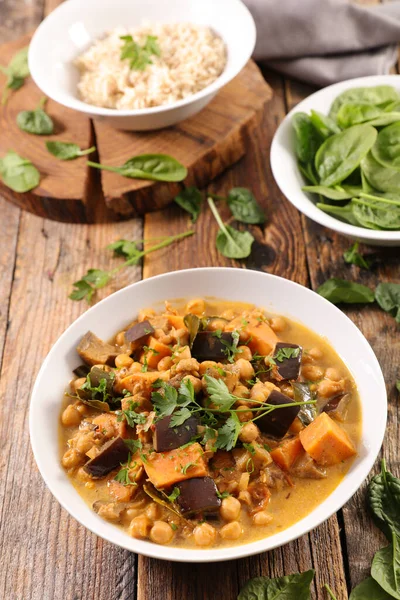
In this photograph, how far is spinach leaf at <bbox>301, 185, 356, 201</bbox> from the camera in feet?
14.5

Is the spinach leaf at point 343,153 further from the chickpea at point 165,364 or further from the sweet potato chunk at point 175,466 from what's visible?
the sweet potato chunk at point 175,466

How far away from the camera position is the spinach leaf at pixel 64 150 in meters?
5.10

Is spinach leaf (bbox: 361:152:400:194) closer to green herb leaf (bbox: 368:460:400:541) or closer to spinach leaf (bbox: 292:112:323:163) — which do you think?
spinach leaf (bbox: 292:112:323:163)

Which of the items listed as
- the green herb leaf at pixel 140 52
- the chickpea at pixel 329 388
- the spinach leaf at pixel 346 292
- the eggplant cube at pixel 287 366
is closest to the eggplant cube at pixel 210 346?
the eggplant cube at pixel 287 366

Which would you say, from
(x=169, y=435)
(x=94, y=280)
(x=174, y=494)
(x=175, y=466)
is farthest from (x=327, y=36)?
(x=174, y=494)

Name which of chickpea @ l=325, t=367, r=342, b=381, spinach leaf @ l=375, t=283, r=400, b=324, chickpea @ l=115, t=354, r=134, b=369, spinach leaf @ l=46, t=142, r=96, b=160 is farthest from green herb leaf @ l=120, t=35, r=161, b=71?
chickpea @ l=325, t=367, r=342, b=381

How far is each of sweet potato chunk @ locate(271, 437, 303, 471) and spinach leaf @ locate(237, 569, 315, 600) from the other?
472mm

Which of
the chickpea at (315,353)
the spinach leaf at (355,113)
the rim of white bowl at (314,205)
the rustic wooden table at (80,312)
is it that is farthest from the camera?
the spinach leaf at (355,113)

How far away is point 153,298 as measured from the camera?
13.1 ft

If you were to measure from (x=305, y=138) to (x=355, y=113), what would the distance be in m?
0.36

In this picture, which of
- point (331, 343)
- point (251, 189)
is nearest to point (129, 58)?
point (251, 189)

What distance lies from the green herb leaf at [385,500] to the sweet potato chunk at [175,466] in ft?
2.99

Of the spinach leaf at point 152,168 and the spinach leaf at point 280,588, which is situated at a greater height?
the spinach leaf at point 152,168

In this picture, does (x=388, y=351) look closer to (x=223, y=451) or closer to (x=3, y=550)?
(x=223, y=451)
